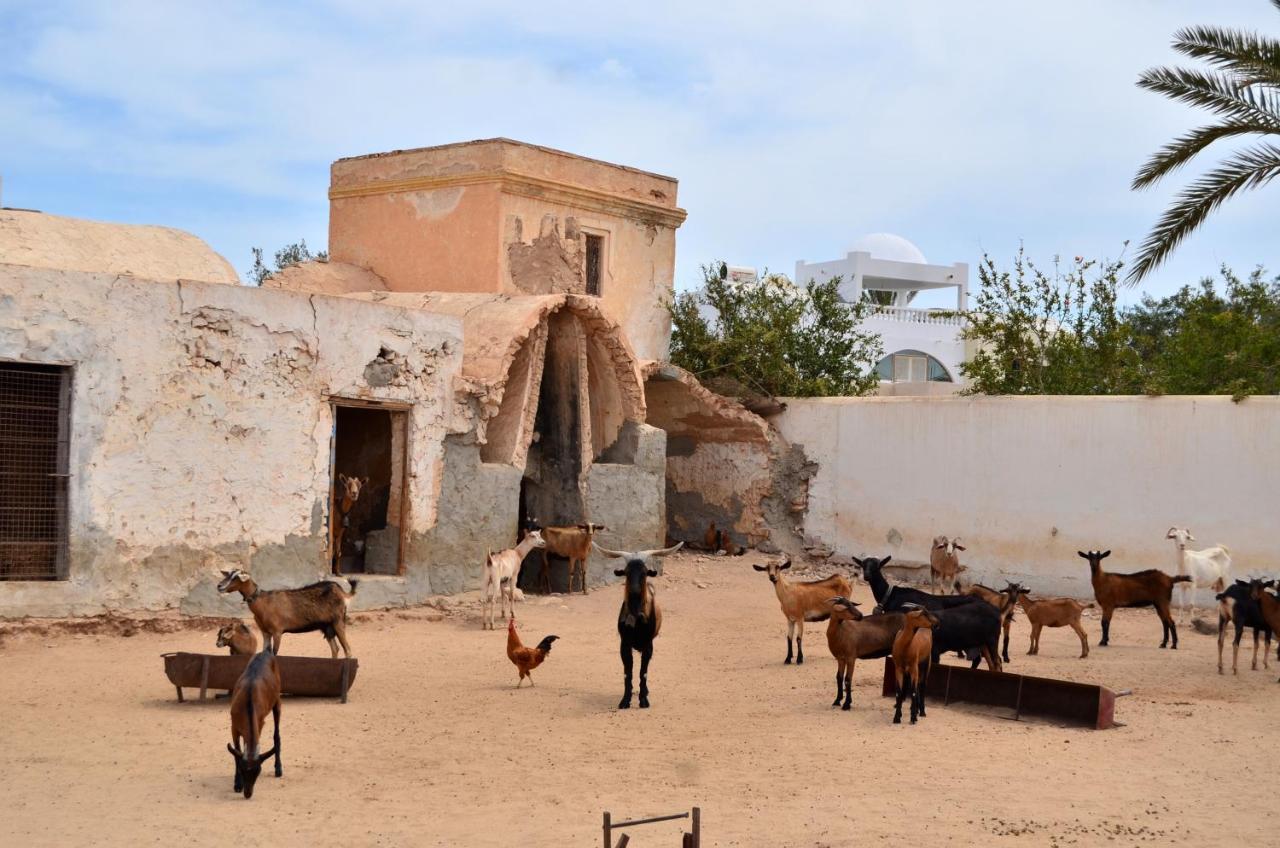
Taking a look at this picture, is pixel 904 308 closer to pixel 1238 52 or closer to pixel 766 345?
→ pixel 766 345

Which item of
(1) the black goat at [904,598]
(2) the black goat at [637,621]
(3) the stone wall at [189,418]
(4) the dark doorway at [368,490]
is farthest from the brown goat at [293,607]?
(1) the black goat at [904,598]

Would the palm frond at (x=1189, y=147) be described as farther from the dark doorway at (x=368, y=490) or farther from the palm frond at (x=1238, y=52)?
the dark doorway at (x=368, y=490)

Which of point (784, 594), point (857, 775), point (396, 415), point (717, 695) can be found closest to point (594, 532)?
point (396, 415)

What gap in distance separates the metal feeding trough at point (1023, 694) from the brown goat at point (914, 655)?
1.57 feet

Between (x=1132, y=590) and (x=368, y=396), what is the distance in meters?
8.66

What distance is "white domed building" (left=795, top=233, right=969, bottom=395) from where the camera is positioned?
134 ft

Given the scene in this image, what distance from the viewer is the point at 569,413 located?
1977 cm

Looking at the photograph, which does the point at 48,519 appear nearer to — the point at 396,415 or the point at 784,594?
the point at 396,415

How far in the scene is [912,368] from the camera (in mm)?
42406

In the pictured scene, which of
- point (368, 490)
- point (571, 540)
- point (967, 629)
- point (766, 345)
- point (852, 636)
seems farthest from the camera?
point (766, 345)

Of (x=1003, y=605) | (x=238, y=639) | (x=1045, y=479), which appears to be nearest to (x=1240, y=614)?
(x=1003, y=605)

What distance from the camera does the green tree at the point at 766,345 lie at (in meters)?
24.2

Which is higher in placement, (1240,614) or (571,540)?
(571,540)

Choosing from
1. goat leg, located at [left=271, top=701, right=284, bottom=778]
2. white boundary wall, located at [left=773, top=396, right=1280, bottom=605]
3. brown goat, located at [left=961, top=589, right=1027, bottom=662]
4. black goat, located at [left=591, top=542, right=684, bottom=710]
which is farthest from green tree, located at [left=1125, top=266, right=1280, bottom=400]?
goat leg, located at [left=271, top=701, right=284, bottom=778]
